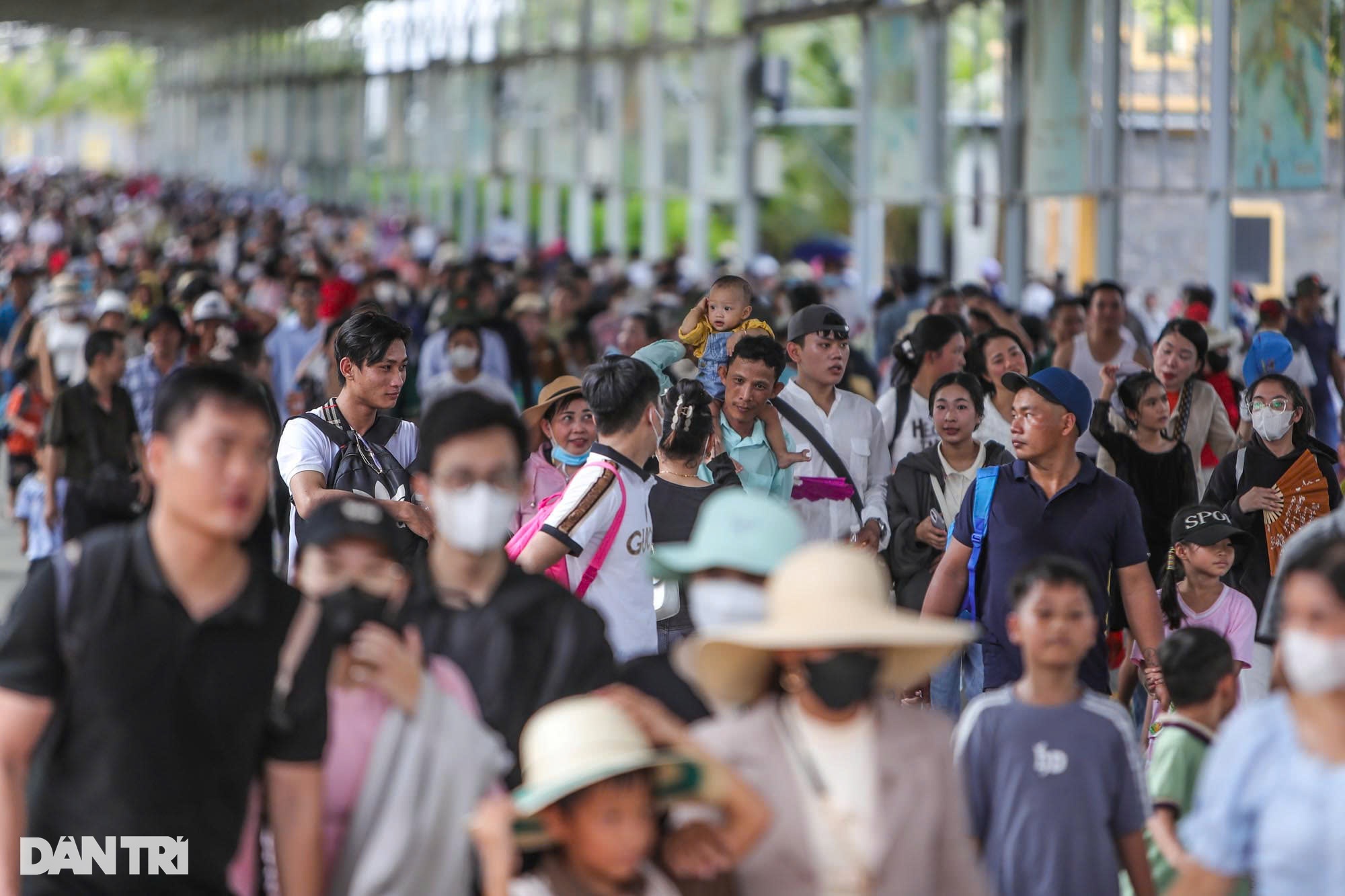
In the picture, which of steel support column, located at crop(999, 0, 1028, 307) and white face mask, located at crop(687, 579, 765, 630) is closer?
white face mask, located at crop(687, 579, 765, 630)

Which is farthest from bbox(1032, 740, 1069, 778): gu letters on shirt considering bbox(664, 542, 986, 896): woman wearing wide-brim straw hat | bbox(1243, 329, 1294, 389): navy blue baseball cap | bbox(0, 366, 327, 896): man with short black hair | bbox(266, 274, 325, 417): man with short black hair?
bbox(266, 274, 325, 417): man with short black hair

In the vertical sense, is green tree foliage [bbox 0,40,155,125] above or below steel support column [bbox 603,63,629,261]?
above

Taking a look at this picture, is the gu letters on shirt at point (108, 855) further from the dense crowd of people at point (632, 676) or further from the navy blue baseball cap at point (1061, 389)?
the navy blue baseball cap at point (1061, 389)

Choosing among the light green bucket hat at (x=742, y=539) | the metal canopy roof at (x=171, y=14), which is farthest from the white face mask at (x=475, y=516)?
the metal canopy roof at (x=171, y=14)

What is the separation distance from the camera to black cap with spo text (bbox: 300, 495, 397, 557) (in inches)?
155

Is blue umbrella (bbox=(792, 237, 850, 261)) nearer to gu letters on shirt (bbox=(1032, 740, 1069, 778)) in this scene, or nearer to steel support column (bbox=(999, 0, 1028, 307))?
steel support column (bbox=(999, 0, 1028, 307))

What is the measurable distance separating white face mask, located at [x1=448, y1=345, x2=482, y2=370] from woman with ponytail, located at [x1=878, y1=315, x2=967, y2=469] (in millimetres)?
3260

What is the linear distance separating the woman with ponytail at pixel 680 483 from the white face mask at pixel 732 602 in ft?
8.27

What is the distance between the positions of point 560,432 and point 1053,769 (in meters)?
3.62

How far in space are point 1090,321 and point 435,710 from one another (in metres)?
8.45

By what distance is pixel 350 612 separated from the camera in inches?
151

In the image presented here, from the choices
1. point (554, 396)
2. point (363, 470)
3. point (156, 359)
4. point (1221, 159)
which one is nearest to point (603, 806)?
point (363, 470)

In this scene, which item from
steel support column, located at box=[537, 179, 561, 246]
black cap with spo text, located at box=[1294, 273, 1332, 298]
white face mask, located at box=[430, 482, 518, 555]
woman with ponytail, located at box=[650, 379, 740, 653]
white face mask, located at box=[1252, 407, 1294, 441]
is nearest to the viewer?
white face mask, located at box=[430, 482, 518, 555]

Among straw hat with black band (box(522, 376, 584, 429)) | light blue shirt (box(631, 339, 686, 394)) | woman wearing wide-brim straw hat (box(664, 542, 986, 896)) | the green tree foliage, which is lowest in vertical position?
woman wearing wide-brim straw hat (box(664, 542, 986, 896))
